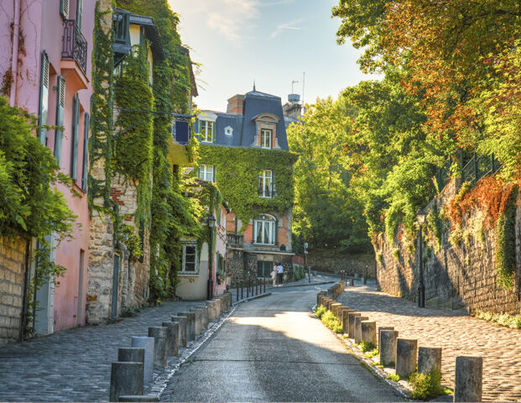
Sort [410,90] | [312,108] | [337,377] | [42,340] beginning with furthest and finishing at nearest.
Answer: [312,108] → [410,90] → [42,340] → [337,377]

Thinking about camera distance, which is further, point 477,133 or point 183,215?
point 183,215

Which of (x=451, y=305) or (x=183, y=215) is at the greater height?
(x=183, y=215)

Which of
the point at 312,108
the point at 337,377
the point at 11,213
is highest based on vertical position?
the point at 312,108

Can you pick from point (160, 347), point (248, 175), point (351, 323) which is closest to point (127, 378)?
point (160, 347)

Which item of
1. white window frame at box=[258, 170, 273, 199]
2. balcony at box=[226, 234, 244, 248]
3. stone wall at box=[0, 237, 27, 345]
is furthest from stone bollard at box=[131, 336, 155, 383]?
white window frame at box=[258, 170, 273, 199]

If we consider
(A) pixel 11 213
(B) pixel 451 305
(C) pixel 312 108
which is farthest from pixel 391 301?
(C) pixel 312 108

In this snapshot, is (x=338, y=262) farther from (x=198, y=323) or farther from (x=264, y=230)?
(x=198, y=323)

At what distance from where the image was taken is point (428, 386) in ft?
27.5

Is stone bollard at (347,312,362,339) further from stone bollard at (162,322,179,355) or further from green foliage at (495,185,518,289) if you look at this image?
stone bollard at (162,322,179,355)

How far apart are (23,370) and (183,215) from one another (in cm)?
2173

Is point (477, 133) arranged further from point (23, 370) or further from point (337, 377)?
point (23, 370)

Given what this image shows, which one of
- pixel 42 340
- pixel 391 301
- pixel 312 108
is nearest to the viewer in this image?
pixel 42 340

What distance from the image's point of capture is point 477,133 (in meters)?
21.1

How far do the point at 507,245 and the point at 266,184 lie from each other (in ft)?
115
